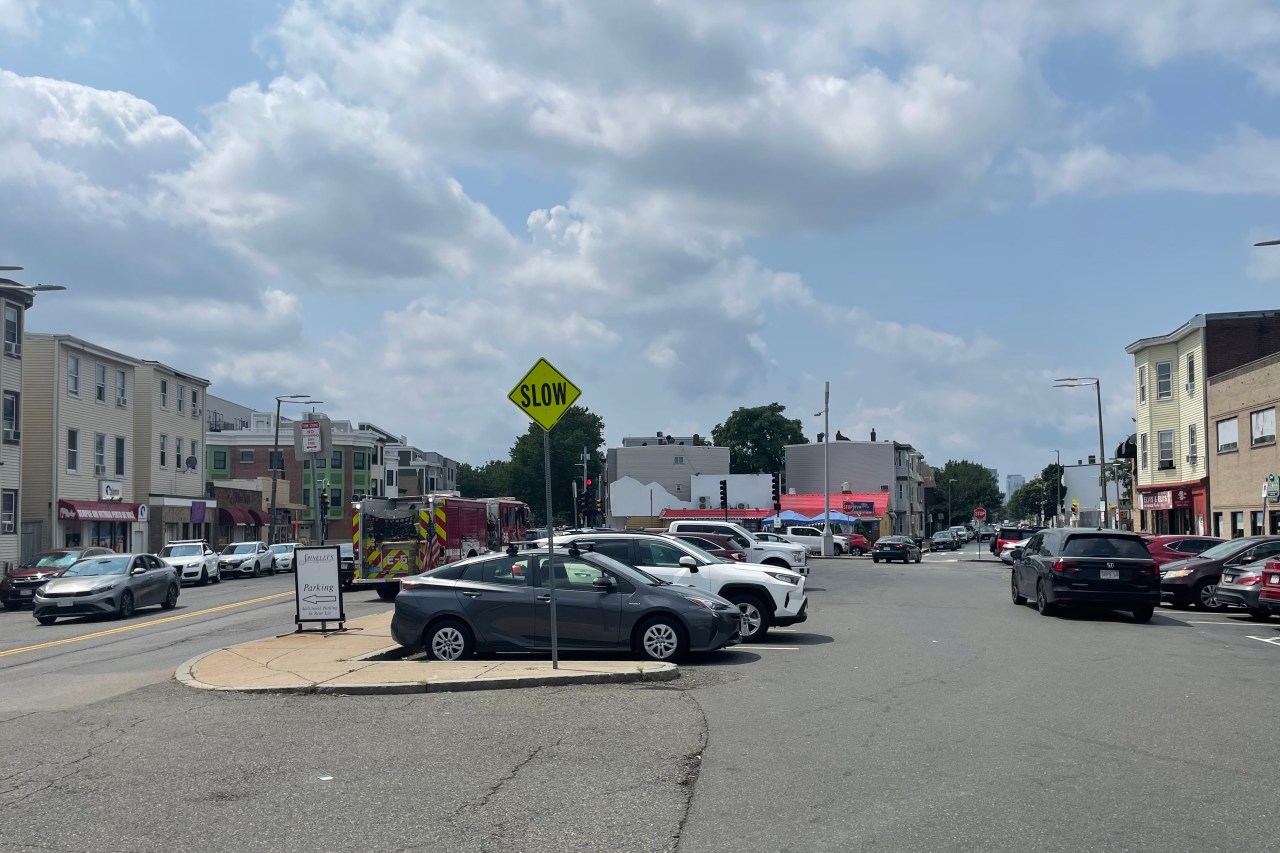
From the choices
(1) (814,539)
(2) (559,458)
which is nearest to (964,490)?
(2) (559,458)

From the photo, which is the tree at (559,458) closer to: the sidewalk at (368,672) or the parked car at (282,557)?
the parked car at (282,557)

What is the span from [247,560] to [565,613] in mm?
37349

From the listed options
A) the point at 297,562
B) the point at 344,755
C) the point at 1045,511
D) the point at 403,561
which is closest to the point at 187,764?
the point at 344,755

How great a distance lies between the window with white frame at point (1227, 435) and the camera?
43.9 meters

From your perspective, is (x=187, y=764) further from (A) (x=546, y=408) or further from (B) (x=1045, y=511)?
(B) (x=1045, y=511)

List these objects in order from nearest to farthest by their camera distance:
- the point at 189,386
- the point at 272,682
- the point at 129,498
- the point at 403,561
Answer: the point at 272,682 < the point at 403,561 < the point at 129,498 < the point at 189,386

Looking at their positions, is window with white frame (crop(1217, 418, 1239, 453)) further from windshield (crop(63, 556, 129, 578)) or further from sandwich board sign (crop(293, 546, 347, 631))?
windshield (crop(63, 556, 129, 578))

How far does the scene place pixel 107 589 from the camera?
81.8ft

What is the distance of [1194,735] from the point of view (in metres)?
9.40

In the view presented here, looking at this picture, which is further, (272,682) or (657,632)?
(657,632)

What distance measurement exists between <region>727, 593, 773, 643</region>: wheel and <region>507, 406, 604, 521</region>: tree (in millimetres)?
101749

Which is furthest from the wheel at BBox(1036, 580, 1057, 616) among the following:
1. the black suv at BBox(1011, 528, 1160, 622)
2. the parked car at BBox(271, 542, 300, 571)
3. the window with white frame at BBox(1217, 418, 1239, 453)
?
the parked car at BBox(271, 542, 300, 571)

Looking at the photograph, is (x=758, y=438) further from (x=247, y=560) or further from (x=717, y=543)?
(x=717, y=543)

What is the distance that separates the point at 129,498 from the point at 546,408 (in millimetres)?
46346
